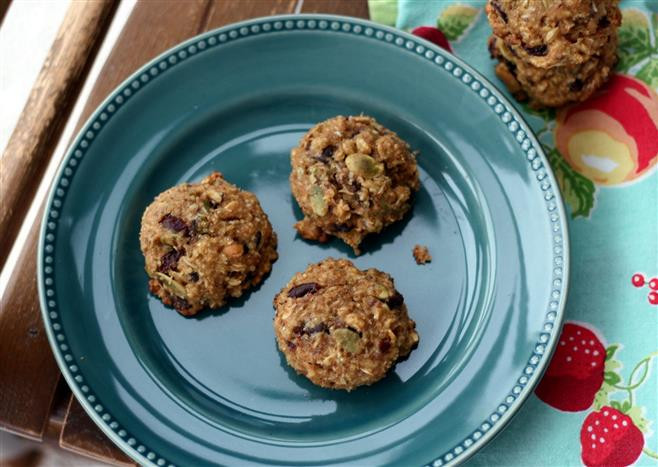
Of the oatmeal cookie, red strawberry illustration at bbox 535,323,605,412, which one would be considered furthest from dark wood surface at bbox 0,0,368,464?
red strawberry illustration at bbox 535,323,605,412

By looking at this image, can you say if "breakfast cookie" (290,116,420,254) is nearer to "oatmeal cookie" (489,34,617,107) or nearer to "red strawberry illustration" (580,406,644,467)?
"oatmeal cookie" (489,34,617,107)

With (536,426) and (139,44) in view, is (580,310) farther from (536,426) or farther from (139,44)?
(139,44)

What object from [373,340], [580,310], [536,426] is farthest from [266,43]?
[536,426]

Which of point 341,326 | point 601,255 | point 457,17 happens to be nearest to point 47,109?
point 341,326

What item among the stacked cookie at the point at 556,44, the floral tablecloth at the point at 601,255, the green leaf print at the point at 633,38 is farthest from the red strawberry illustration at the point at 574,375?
the green leaf print at the point at 633,38

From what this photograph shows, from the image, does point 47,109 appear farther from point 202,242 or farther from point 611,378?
point 611,378

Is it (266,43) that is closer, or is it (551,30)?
(551,30)

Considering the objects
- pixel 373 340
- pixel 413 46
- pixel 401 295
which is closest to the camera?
pixel 373 340
